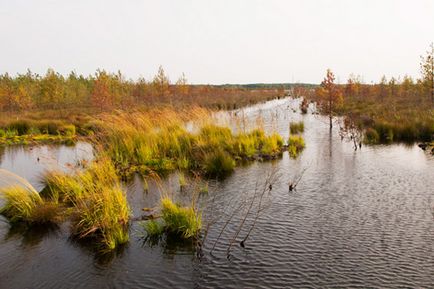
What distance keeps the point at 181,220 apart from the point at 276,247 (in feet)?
6.89

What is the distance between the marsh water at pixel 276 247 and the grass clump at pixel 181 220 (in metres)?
0.32

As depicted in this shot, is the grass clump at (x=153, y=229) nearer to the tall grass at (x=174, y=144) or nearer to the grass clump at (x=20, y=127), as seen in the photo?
the tall grass at (x=174, y=144)

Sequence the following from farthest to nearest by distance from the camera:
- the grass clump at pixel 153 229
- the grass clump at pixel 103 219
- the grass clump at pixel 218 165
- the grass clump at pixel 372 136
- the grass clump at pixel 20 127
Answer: the grass clump at pixel 20 127
the grass clump at pixel 372 136
the grass clump at pixel 218 165
the grass clump at pixel 153 229
the grass clump at pixel 103 219

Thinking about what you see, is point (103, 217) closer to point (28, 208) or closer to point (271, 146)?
point (28, 208)

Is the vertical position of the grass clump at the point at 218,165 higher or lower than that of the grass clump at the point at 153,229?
higher

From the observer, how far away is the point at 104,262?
707cm

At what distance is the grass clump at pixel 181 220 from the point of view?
316 inches

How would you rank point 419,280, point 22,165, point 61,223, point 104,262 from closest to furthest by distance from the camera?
point 419,280 < point 104,262 < point 61,223 < point 22,165

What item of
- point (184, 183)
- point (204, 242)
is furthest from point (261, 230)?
point (184, 183)

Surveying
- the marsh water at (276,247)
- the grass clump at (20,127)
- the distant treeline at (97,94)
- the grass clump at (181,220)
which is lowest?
the marsh water at (276,247)

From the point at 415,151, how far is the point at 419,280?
12.7 metres

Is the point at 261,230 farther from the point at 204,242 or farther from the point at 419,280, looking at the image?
the point at 419,280

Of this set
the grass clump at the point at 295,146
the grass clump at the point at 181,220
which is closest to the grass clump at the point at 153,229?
the grass clump at the point at 181,220

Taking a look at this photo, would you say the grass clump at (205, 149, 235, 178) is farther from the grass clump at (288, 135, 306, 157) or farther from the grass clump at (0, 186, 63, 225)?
the grass clump at (0, 186, 63, 225)
